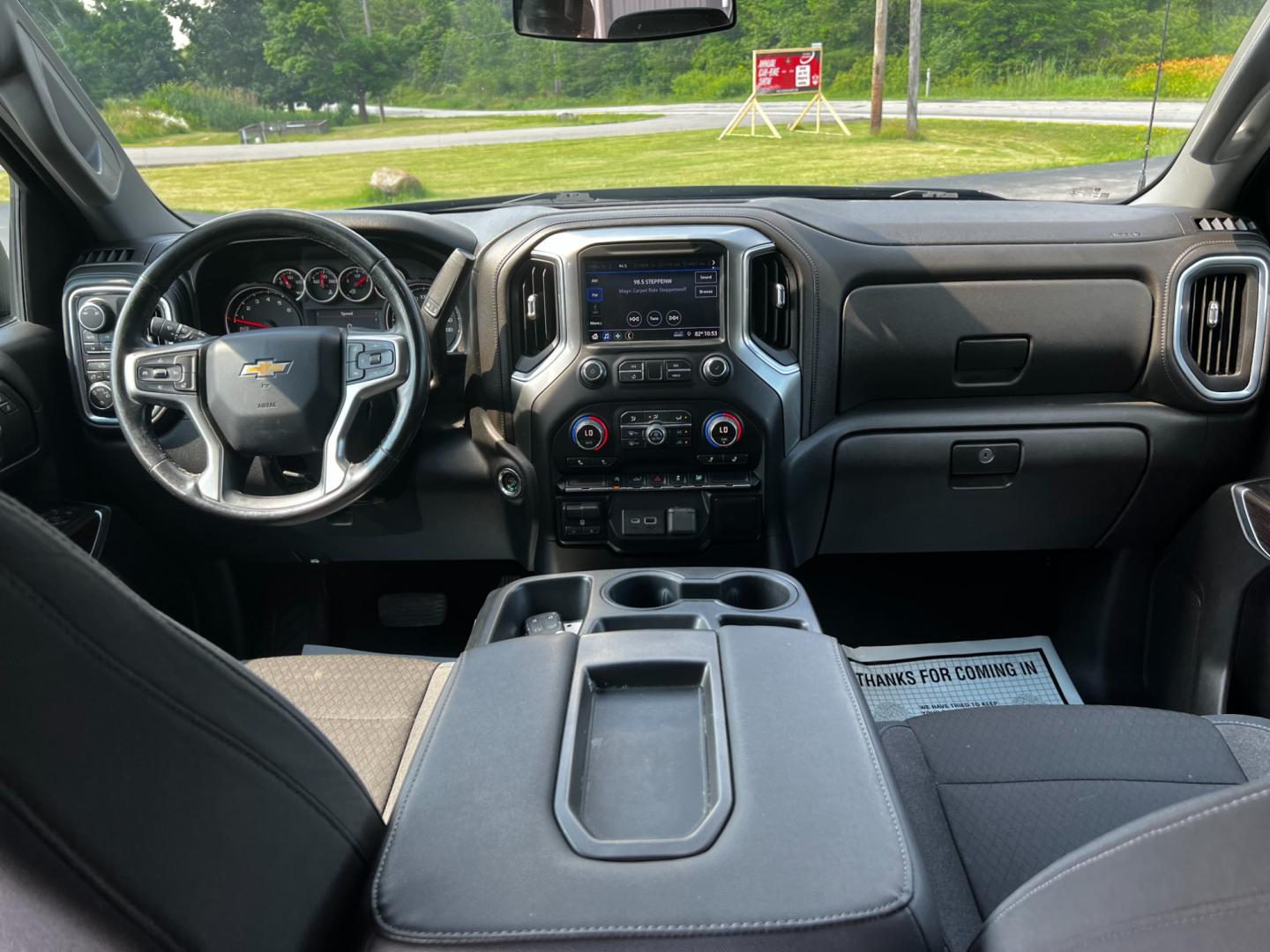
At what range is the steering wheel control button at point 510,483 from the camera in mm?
2717

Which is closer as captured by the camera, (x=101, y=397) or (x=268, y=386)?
(x=268, y=386)

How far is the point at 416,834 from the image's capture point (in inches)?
41.5

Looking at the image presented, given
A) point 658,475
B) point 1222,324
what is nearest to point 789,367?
point 658,475

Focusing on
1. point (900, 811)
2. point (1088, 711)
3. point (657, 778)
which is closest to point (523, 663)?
point (657, 778)

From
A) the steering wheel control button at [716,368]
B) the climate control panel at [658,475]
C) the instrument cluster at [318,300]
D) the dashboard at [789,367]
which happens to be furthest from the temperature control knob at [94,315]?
the steering wheel control button at [716,368]

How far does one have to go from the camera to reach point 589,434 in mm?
2635

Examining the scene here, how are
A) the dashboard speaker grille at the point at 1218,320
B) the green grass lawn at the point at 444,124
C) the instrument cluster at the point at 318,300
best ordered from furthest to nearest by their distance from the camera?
1. the green grass lawn at the point at 444,124
2. the instrument cluster at the point at 318,300
3. the dashboard speaker grille at the point at 1218,320

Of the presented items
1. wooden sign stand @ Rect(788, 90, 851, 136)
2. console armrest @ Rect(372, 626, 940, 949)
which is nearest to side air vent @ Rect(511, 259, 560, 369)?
wooden sign stand @ Rect(788, 90, 851, 136)

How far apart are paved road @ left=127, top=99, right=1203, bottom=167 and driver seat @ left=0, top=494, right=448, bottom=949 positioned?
89.8 inches

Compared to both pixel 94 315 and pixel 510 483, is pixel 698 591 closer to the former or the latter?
pixel 510 483

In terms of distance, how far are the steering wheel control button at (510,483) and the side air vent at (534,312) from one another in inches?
11.3

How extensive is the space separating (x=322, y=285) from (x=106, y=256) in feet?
1.91

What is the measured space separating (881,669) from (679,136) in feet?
5.39

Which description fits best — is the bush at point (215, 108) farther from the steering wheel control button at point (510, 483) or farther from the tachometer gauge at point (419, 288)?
the steering wheel control button at point (510, 483)
